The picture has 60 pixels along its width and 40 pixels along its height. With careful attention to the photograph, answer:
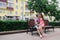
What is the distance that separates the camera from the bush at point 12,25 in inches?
682

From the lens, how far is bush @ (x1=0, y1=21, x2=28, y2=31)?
1731 cm

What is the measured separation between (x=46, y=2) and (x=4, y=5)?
1083 inches

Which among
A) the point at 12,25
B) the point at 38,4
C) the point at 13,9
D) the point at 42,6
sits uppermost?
the point at 38,4

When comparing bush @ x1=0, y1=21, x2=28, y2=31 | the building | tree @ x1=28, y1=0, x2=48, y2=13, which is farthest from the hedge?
Result: the building

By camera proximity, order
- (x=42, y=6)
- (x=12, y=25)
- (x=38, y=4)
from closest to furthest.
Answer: (x=12, y=25)
(x=38, y=4)
(x=42, y=6)


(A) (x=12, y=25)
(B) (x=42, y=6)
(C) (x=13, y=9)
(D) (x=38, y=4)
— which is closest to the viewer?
(A) (x=12, y=25)

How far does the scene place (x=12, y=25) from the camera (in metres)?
18.5

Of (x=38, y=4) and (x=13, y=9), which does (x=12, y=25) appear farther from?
(x=13, y=9)

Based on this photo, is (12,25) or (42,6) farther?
(42,6)

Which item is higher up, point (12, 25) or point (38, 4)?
point (38, 4)

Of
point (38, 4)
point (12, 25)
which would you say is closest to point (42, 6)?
point (38, 4)

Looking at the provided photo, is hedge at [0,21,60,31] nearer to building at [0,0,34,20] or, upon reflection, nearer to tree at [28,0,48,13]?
tree at [28,0,48,13]

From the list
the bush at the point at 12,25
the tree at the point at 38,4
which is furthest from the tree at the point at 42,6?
the bush at the point at 12,25

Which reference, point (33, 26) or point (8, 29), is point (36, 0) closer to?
point (8, 29)
